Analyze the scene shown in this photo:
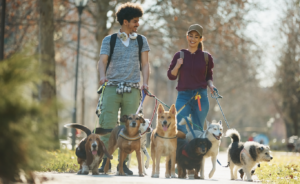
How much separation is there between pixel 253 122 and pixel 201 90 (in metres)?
85.2

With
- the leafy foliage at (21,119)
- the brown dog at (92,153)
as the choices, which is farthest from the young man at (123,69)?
the leafy foliage at (21,119)

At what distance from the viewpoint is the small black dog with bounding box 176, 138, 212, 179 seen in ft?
25.0

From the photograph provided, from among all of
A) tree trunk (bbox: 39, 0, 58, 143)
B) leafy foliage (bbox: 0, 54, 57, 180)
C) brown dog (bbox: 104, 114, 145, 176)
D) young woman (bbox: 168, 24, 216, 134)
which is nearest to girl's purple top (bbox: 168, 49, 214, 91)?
young woman (bbox: 168, 24, 216, 134)

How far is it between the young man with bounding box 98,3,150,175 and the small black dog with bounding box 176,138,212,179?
883mm

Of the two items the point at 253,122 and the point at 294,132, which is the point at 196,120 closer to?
the point at 294,132

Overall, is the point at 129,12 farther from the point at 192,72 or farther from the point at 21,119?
the point at 21,119

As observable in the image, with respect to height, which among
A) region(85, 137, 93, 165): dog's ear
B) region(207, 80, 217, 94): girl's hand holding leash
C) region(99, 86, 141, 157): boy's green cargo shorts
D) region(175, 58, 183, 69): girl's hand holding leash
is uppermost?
region(175, 58, 183, 69): girl's hand holding leash

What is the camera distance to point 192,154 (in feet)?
25.0

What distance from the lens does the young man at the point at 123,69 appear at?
765 centimetres

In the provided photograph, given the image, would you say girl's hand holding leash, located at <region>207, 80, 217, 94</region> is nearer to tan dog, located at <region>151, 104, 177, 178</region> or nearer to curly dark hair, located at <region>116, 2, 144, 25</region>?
tan dog, located at <region>151, 104, 177, 178</region>

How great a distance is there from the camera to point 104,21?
2012cm

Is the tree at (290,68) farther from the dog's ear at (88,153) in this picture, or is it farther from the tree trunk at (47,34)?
the dog's ear at (88,153)

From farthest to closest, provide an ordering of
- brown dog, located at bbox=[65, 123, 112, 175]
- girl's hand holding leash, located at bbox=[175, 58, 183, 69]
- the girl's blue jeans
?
the girl's blue jeans → girl's hand holding leash, located at bbox=[175, 58, 183, 69] → brown dog, located at bbox=[65, 123, 112, 175]

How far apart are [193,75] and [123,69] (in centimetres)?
143
